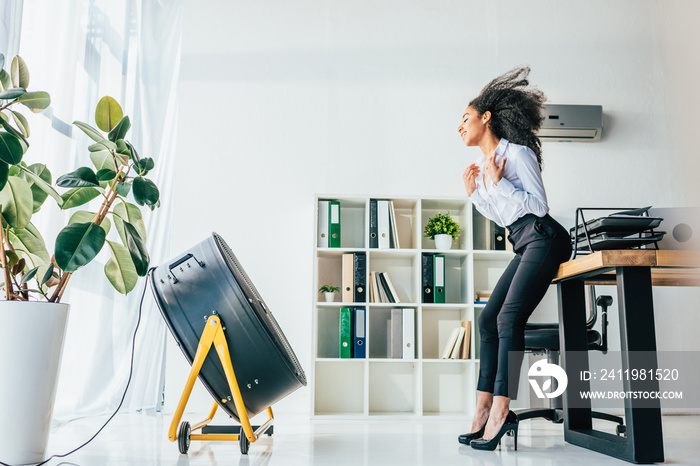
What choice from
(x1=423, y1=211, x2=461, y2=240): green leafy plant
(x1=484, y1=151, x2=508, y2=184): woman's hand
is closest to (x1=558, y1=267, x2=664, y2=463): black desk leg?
(x1=484, y1=151, x2=508, y2=184): woman's hand

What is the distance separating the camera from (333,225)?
345 cm

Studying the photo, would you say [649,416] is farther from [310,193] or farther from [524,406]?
[310,193]

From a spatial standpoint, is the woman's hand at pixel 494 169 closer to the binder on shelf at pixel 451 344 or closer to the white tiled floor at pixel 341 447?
the white tiled floor at pixel 341 447

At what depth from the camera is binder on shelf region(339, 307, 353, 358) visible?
332 centimetres

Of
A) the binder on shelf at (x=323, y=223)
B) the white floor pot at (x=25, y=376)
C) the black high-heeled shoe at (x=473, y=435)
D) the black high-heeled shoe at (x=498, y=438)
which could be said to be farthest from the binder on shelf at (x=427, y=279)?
the white floor pot at (x=25, y=376)

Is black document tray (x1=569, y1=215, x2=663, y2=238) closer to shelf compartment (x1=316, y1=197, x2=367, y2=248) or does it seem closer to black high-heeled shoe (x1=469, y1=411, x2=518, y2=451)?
black high-heeled shoe (x1=469, y1=411, x2=518, y2=451)

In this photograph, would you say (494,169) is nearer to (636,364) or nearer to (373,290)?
(636,364)

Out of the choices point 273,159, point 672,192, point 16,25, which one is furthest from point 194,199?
point 672,192

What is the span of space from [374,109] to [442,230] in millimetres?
965

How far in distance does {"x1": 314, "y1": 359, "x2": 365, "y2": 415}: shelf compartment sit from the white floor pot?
1.99m

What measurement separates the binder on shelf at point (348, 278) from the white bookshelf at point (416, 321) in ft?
0.17

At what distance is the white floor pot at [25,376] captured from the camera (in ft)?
5.23

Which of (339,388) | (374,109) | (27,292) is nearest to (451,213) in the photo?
(374,109)

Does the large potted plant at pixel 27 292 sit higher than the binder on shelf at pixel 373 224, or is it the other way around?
the binder on shelf at pixel 373 224
